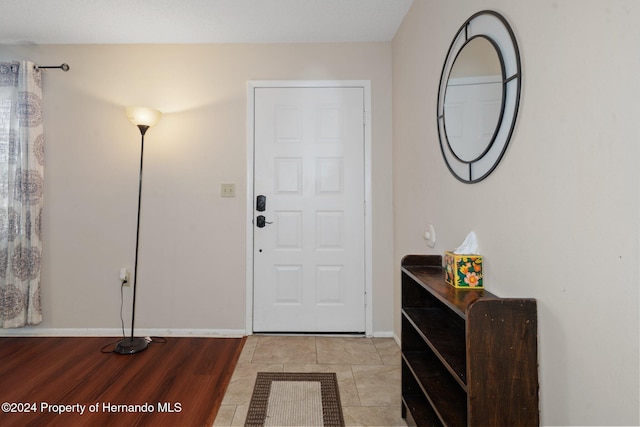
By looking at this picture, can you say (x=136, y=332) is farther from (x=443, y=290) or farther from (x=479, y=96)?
(x=479, y=96)

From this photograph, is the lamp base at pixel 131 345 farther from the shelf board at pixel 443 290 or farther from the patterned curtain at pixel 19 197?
the shelf board at pixel 443 290

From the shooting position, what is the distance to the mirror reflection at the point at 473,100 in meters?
1.23

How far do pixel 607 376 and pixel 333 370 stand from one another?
5.29ft

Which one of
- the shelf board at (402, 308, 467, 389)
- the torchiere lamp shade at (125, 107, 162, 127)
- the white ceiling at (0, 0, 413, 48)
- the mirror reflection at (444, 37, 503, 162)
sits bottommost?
the shelf board at (402, 308, 467, 389)

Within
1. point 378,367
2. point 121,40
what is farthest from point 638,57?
point 121,40

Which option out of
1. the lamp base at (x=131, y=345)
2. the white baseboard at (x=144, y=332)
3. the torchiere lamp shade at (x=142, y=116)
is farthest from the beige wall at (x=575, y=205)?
the lamp base at (x=131, y=345)

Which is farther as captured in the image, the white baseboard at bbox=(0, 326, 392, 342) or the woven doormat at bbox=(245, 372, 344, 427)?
the white baseboard at bbox=(0, 326, 392, 342)

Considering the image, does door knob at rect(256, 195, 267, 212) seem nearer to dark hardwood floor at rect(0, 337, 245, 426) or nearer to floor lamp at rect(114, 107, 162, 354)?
floor lamp at rect(114, 107, 162, 354)

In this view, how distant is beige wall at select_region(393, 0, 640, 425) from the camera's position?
2.42 ft

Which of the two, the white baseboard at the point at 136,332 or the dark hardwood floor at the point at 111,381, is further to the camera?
the white baseboard at the point at 136,332

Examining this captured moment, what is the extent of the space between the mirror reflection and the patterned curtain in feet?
10.1

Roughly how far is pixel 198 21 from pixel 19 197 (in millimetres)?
1946

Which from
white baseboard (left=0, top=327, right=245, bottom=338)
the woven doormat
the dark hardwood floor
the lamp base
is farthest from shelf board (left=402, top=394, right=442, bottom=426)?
the lamp base

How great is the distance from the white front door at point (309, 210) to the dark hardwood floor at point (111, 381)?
58cm
